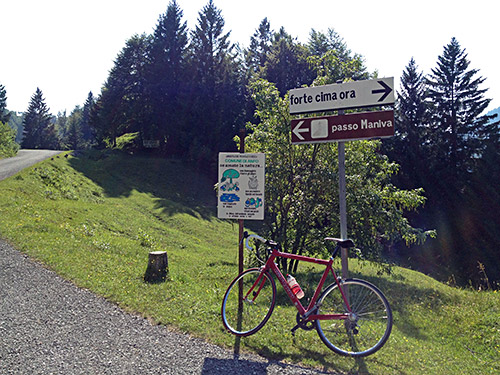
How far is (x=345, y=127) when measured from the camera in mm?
4766

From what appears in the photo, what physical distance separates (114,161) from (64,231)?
2696cm

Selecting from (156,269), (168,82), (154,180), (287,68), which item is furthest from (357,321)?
(168,82)

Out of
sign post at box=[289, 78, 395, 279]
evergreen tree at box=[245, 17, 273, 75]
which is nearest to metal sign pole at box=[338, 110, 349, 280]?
sign post at box=[289, 78, 395, 279]

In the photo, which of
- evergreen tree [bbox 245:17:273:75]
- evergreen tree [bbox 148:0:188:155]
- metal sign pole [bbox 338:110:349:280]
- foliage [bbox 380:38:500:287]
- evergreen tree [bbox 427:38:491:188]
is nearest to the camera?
metal sign pole [bbox 338:110:349:280]

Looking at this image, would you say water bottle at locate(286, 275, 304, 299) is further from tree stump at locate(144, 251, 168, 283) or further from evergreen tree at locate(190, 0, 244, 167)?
evergreen tree at locate(190, 0, 244, 167)

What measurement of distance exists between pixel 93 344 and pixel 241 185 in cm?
270

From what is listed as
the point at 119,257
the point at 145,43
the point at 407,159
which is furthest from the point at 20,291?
the point at 145,43

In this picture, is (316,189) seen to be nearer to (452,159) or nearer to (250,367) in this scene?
(250,367)

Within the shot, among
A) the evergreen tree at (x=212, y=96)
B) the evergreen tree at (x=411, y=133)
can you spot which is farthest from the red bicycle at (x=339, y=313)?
the evergreen tree at (x=212, y=96)

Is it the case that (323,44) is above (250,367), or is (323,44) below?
above

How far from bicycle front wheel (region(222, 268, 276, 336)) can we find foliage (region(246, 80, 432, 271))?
546 cm

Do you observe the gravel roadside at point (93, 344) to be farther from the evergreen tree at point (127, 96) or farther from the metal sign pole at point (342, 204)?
the evergreen tree at point (127, 96)

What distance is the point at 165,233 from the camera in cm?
1786

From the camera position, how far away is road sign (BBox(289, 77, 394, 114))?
15.1 feet
